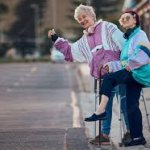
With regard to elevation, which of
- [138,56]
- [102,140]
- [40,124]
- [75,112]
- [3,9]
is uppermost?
[138,56]

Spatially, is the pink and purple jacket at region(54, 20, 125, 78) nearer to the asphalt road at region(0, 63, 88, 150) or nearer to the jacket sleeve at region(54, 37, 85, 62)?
the jacket sleeve at region(54, 37, 85, 62)

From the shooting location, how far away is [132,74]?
9.99 metres

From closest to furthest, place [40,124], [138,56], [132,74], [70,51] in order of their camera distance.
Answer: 1. [138,56]
2. [132,74]
3. [70,51]
4. [40,124]

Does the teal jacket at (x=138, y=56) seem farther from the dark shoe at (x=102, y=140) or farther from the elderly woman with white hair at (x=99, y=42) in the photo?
the dark shoe at (x=102, y=140)

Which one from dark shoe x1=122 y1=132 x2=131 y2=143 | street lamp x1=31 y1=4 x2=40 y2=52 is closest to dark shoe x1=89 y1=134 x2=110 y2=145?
dark shoe x1=122 y1=132 x2=131 y2=143

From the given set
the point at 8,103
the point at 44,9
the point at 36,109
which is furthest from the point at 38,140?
the point at 44,9

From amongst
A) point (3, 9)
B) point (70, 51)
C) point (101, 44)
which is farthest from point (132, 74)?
point (3, 9)

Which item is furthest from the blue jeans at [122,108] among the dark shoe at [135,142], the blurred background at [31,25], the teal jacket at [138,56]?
the blurred background at [31,25]

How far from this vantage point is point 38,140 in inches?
442

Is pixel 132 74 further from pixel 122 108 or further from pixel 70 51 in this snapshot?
pixel 70 51

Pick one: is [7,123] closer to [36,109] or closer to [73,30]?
→ [36,109]

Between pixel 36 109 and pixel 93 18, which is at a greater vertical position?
pixel 93 18

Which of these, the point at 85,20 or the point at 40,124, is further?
the point at 40,124

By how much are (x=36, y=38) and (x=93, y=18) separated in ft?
283
